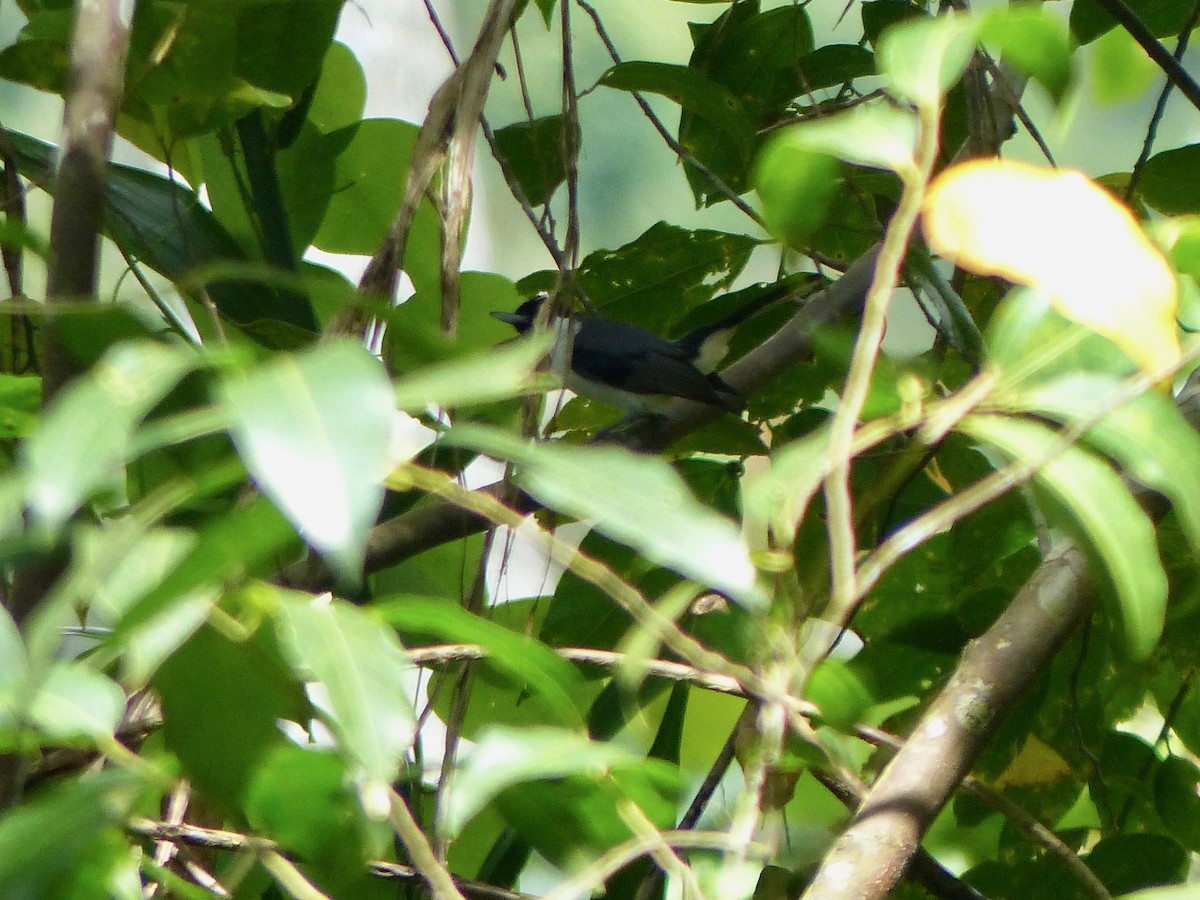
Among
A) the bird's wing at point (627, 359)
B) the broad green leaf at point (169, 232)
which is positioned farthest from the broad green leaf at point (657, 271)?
the bird's wing at point (627, 359)

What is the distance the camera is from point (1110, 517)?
14.5 inches

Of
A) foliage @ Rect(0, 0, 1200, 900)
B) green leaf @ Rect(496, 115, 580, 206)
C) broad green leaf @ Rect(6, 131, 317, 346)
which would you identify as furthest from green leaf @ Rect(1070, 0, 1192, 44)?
broad green leaf @ Rect(6, 131, 317, 346)

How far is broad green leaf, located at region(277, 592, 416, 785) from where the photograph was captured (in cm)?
31

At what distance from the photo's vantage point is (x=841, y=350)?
0.51 m

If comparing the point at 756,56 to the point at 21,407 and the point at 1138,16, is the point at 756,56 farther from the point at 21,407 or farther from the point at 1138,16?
the point at 21,407

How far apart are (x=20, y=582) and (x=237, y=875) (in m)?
0.22

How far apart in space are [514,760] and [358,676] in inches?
3.2

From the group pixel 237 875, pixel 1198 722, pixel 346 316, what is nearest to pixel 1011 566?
pixel 1198 722

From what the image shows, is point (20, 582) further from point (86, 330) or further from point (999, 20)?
point (999, 20)

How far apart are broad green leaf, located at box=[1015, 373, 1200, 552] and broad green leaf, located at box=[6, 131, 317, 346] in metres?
0.81

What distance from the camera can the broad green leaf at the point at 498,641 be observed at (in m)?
0.39

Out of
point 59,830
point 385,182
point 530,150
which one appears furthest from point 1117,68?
point 59,830

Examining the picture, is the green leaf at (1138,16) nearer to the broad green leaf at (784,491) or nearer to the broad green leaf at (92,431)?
the broad green leaf at (784,491)

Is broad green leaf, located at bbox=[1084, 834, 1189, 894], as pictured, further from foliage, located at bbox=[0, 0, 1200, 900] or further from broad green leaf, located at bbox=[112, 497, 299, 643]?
broad green leaf, located at bbox=[112, 497, 299, 643]
